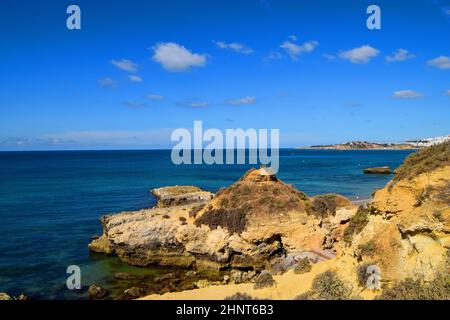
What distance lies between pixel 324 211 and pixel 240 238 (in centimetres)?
800

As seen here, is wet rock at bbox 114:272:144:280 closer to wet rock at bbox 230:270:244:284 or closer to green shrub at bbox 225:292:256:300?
wet rock at bbox 230:270:244:284

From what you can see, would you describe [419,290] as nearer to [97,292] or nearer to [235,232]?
[235,232]

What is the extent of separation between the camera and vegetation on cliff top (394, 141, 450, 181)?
49.1 ft

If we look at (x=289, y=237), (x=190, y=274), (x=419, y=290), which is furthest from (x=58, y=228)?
(x=419, y=290)

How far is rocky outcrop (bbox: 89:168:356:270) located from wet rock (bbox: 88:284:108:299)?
561 centimetres

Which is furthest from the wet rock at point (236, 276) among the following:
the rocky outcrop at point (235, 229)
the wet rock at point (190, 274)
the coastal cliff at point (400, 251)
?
the coastal cliff at point (400, 251)

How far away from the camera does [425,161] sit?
51.4 ft

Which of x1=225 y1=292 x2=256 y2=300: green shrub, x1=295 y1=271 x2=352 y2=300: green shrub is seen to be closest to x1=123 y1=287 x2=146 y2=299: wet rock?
x1=225 y1=292 x2=256 y2=300: green shrub

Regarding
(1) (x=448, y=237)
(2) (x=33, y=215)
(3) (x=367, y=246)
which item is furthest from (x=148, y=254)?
(2) (x=33, y=215)

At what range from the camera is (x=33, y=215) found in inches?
1944

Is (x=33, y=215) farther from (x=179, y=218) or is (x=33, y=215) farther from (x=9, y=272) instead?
(x=179, y=218)

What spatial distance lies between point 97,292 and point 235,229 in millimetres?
10119
